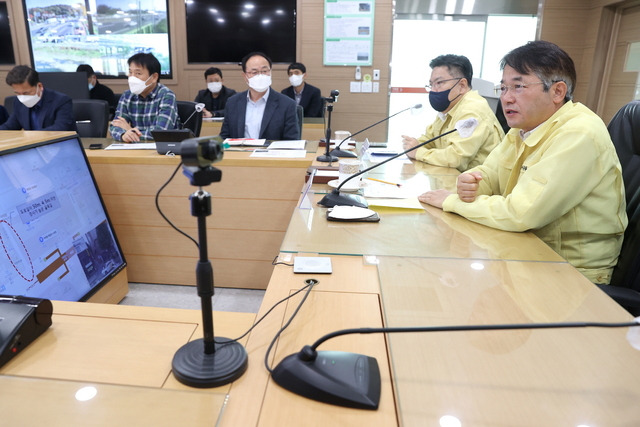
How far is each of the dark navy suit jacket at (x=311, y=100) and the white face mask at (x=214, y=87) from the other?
744 millimetres

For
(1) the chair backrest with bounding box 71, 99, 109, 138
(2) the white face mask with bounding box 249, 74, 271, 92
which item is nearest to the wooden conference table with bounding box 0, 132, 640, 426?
(2) the white face mask with bounding box 249, 74, 271, 92

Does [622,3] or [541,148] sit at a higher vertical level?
[622,3]

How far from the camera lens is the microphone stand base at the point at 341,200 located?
153 cm

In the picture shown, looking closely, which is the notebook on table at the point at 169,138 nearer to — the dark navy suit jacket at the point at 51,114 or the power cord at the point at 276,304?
the dark navy suit jacket at the point at 51,114

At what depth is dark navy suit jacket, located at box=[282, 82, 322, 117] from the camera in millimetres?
4828

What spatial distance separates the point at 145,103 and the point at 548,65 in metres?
2.44

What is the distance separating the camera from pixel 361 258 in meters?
1.15

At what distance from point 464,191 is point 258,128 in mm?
1999

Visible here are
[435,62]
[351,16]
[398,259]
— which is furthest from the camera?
[351,16]

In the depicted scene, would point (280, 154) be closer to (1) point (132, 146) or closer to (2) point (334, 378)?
(1) point (132, 146)

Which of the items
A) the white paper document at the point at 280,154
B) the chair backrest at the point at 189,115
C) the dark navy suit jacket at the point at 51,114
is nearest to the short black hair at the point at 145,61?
the chair backrest at the point at 189,115

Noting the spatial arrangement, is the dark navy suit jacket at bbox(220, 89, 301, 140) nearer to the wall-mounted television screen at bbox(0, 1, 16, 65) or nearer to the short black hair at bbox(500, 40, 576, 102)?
the short black hair at bbox(500, 40, 576, 102)

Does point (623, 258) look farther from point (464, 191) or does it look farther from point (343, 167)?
point (343, 167)

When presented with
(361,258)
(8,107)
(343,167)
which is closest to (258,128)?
(343,167)
